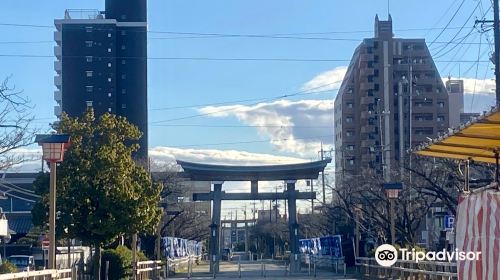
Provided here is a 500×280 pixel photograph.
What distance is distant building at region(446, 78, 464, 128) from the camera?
8912 centimetres

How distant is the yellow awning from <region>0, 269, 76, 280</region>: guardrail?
Answer: 8.20 m

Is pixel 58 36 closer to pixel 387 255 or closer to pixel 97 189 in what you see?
pixel 387 255

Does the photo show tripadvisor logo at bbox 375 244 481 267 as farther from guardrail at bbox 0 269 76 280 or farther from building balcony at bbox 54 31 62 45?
building balcony at bbox 54 31 62 45

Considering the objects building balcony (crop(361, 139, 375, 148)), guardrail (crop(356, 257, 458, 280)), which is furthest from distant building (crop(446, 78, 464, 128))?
guardrail (crop(356, 257, 458, 280))

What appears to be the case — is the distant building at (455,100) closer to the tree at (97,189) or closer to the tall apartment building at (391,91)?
the tall apartment building at (391,91)

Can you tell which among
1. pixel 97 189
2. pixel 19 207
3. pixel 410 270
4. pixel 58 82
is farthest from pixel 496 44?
pixel 58 82

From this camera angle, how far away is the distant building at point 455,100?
89125 millimetres

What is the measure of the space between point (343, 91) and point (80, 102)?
2705 centimetres

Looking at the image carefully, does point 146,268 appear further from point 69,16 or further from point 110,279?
point 69,16

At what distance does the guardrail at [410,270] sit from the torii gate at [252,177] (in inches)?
469

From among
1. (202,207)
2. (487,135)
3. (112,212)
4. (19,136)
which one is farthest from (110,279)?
(202,207)

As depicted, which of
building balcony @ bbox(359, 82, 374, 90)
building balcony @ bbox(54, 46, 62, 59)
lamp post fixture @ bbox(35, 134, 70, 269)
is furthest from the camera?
building balcony @ bbox(54, 46, 62, 59)

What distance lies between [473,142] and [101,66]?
267 ft

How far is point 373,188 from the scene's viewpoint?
49.0m
